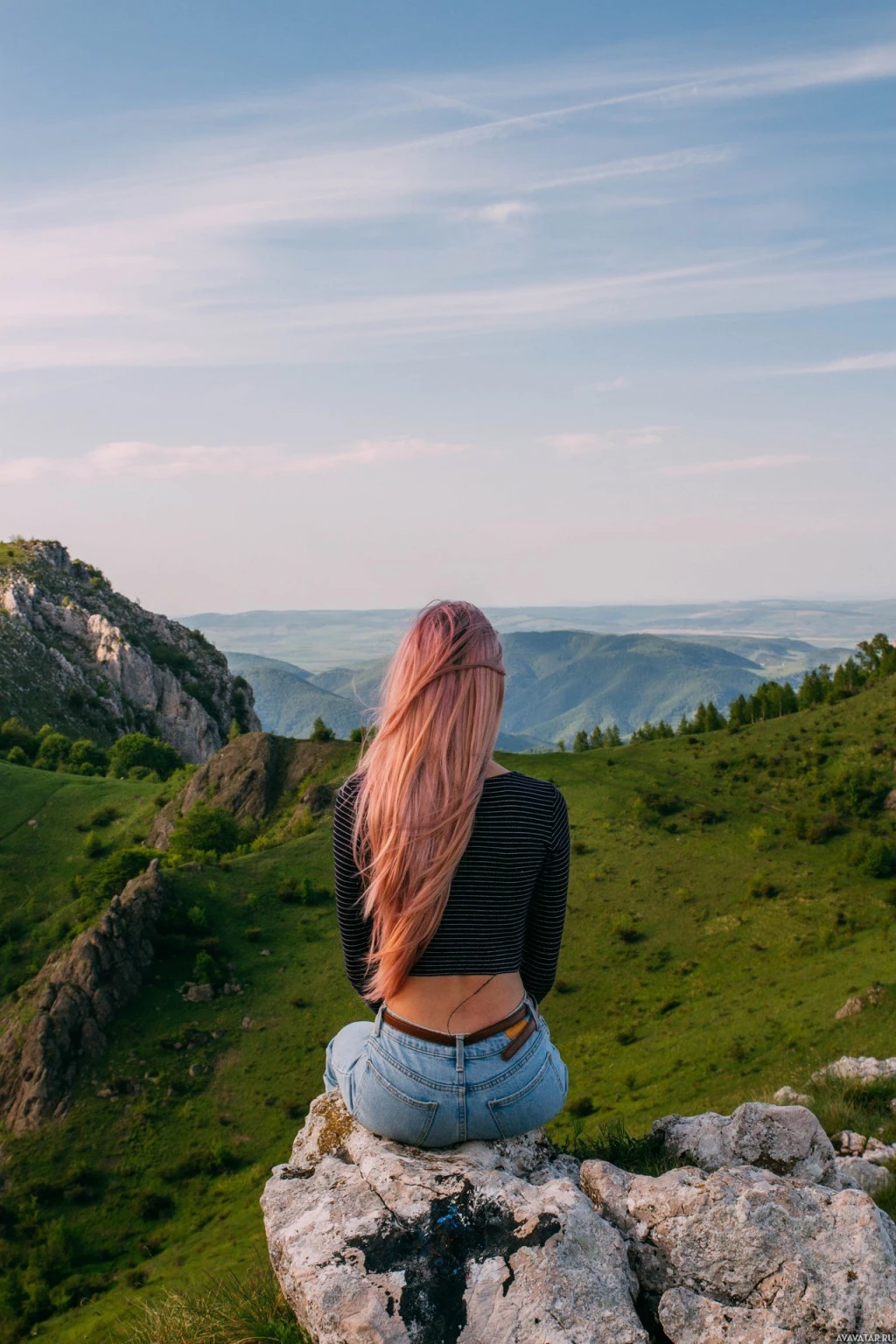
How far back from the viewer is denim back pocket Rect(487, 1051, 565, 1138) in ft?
21.3

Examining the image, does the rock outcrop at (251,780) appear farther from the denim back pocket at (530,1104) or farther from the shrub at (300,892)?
the denim back pocket at (530,1104)

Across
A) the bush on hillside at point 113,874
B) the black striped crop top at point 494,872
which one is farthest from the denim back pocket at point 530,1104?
the bush on hillside at point 113,874

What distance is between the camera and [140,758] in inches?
4710

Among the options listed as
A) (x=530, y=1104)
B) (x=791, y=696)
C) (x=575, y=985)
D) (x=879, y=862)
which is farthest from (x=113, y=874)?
(x=791, y=696)

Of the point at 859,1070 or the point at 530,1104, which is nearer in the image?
the point at 530,1104

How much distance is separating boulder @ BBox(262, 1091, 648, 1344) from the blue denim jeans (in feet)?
0.95

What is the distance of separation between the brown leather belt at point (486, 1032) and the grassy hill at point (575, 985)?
780 cm

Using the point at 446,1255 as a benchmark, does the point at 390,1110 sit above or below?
above

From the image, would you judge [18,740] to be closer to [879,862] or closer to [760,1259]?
[879,862]

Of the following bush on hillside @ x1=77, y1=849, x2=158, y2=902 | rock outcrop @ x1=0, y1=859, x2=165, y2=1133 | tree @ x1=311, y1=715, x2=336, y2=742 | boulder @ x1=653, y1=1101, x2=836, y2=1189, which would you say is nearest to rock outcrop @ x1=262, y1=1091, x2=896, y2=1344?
boulder @ x1=653, y1=1101, x2=836, y2=1189

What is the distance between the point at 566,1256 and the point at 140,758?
12151cm

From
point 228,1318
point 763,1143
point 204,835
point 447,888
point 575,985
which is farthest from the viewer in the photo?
point 204,835

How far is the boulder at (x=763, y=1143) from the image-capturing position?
28.0ft

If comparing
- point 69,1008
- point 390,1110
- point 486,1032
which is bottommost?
point 69,1008
